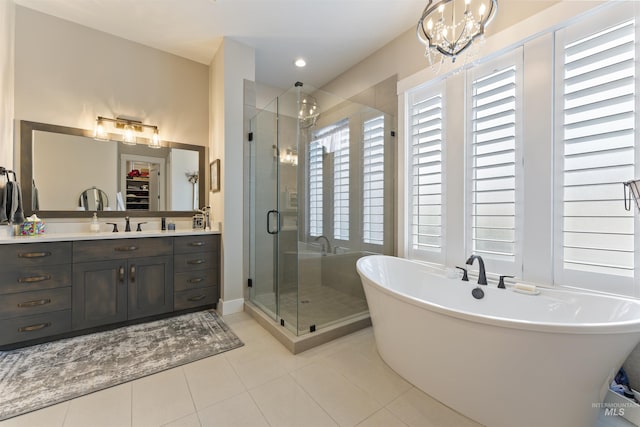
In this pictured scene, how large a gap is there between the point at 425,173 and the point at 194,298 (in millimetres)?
2714

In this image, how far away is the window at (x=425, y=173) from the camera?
2357 mm

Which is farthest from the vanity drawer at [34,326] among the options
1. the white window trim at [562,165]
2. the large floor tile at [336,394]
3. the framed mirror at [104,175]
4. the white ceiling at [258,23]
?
the white window trim at [562,165]

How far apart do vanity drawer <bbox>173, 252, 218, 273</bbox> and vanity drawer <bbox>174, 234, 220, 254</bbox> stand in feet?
0.15

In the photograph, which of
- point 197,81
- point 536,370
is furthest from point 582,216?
point 197,81

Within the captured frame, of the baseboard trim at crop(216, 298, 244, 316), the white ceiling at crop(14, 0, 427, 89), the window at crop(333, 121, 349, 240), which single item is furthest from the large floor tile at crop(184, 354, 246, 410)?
the white ceiling at crop(14, 0, 427, 89)

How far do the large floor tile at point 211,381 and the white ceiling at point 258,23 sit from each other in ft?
9.94

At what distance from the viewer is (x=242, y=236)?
2.94 m

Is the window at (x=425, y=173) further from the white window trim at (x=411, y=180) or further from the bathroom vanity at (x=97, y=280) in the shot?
the bathroom vanity at (x=97, y=280)

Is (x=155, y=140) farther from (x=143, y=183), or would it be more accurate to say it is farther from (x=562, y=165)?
(x=562, y=165)

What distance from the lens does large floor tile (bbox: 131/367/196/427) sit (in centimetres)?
139

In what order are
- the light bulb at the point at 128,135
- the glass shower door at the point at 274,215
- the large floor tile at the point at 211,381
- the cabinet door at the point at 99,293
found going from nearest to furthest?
the large floor tile at the point at 211,381 → the cabinet door at the point at 99,293 → the glass shower door at the point at 274,215 → the light bulb at the point at 128,135

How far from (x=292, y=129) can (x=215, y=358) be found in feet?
6.77

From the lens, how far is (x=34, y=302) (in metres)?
2.01

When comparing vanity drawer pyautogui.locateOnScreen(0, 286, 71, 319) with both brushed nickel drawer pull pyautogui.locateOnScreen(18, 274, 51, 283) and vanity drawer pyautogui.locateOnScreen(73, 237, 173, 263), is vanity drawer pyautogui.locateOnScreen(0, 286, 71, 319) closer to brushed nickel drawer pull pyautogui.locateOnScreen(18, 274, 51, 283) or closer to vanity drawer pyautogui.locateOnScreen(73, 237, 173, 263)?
brushed nickel drawer pull pyautogui.locateOnScreen(18, 274, 51, 283)
